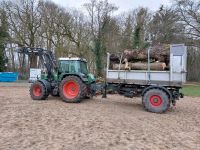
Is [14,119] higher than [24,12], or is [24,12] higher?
[24,12]

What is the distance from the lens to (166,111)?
12.3m

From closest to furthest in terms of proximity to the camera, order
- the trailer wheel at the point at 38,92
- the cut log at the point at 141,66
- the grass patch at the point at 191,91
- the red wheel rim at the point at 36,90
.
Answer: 1. the cut log at the point at 141,66
2. the trailer wheel at the point at 38,92
3. the red wheel rim at the point at 36,90
4. the grass patch at the point at 191,91

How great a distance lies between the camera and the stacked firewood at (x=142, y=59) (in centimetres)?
1246

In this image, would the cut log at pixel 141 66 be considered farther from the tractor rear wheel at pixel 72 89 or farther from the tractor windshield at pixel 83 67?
the tractor windshield at pixel 83 67

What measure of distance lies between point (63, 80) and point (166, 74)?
462cm

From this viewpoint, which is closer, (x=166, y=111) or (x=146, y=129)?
(x=146, y=129)

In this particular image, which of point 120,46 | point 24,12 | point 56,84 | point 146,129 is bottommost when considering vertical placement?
point 146,129

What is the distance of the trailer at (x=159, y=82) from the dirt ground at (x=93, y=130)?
65 centimetres

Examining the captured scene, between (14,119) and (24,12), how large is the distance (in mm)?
30039

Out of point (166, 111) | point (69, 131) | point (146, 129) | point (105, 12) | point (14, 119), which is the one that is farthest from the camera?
point (105, 12)

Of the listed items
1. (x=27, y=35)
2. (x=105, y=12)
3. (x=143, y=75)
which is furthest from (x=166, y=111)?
(x=105, y=12)

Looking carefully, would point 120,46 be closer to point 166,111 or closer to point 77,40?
point 77,40

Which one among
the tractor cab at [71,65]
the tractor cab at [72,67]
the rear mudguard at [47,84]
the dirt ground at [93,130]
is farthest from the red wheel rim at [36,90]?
the dirt ground at [93,130]

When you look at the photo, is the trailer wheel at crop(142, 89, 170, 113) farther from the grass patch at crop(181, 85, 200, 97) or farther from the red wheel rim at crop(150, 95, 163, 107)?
the grass patch at crop(181, 85, 200, 97)
